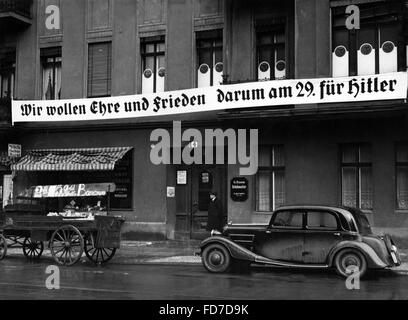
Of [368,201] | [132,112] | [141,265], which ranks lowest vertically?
[141,265]

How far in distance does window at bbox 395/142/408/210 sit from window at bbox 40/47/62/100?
41.7 feet

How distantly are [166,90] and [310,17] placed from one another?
18.3 feet

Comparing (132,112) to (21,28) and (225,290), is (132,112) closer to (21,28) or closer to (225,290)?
(21,28)

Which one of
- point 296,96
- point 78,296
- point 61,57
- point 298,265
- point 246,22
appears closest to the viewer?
point 78,296

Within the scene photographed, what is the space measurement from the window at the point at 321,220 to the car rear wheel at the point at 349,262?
2.08 ft

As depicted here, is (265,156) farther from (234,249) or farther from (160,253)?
(234,249)

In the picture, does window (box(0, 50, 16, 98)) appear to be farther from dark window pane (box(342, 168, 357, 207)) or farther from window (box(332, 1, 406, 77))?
dark window pane (box(342, 168, 357, 207))

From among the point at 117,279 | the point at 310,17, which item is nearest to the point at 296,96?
the point at 310,17

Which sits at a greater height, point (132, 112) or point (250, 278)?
point (132, 112)

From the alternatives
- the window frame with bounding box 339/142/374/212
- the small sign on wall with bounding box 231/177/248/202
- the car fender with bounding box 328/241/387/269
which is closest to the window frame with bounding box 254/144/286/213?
the small sign on wall with bounding box 231/177/248/202

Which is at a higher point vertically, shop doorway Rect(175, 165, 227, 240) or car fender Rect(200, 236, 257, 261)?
shop doorway Rect(175, 165, 227, 240)

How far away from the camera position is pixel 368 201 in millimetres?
16938

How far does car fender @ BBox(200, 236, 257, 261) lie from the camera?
40.5ft

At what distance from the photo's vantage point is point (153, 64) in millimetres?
20312
